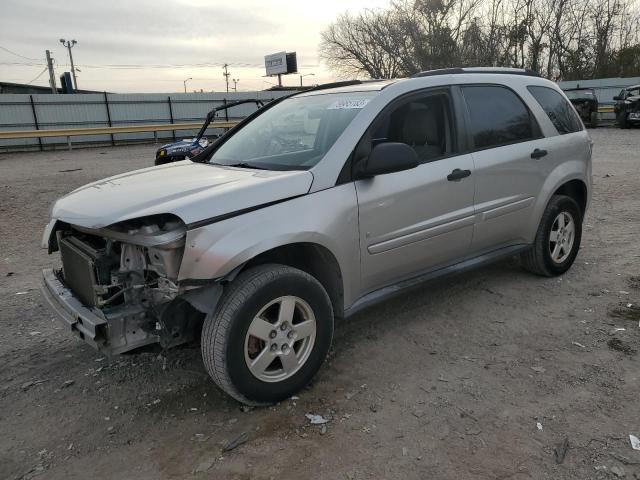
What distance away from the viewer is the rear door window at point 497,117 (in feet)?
13.4

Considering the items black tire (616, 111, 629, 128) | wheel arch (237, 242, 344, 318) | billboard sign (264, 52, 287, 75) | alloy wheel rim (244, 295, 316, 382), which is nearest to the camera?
alloy wheel rim (244, 295, 316, 382)

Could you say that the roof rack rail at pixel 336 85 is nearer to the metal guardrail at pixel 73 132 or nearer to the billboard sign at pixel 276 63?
the metal guardrail at pixel 73 132

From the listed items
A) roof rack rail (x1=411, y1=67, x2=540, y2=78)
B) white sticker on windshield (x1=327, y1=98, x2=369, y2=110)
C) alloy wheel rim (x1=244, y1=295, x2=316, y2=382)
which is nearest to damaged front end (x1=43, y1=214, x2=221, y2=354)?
alloy wheel rim (x1=244, y1=295, x2=316, y2=382)

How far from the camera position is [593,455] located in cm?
255

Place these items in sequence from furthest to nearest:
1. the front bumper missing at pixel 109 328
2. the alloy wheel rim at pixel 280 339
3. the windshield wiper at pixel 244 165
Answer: the windshield wiper at pixel 244 165 < the alloy wheel rim at pixel 280 339 < the front bumper missing at pixel 109 328

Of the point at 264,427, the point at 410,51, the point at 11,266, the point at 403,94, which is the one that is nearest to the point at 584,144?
the point at 403,94

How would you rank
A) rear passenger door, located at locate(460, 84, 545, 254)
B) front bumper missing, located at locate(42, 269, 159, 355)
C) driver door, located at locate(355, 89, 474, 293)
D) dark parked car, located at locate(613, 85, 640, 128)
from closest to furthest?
front bumper missing, located at locate(42, 269, 159, 355) < driver door, located at locate(355, 89, 474, 293) < rear passenger door, located at locate(460, 84, 545, 254) < dark parked car, located at locate(613, 85, 640, 128)

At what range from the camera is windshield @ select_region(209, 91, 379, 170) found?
11.4 ft

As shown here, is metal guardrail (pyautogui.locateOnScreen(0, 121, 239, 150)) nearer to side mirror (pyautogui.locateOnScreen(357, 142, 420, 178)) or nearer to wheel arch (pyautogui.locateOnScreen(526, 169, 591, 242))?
wheel arch (pyautogui.locateOnScreen(526, 169, 591, 242))

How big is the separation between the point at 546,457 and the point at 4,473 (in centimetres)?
267

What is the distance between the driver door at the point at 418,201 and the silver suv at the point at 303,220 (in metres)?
0.01

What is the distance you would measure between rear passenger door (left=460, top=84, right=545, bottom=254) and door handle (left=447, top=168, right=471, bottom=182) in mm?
160

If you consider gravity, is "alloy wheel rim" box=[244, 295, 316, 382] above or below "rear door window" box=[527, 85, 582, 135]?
below

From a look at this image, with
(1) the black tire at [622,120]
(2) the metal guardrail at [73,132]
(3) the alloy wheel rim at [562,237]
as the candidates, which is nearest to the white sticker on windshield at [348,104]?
(3) the alloy wheel rim at [562,237]
